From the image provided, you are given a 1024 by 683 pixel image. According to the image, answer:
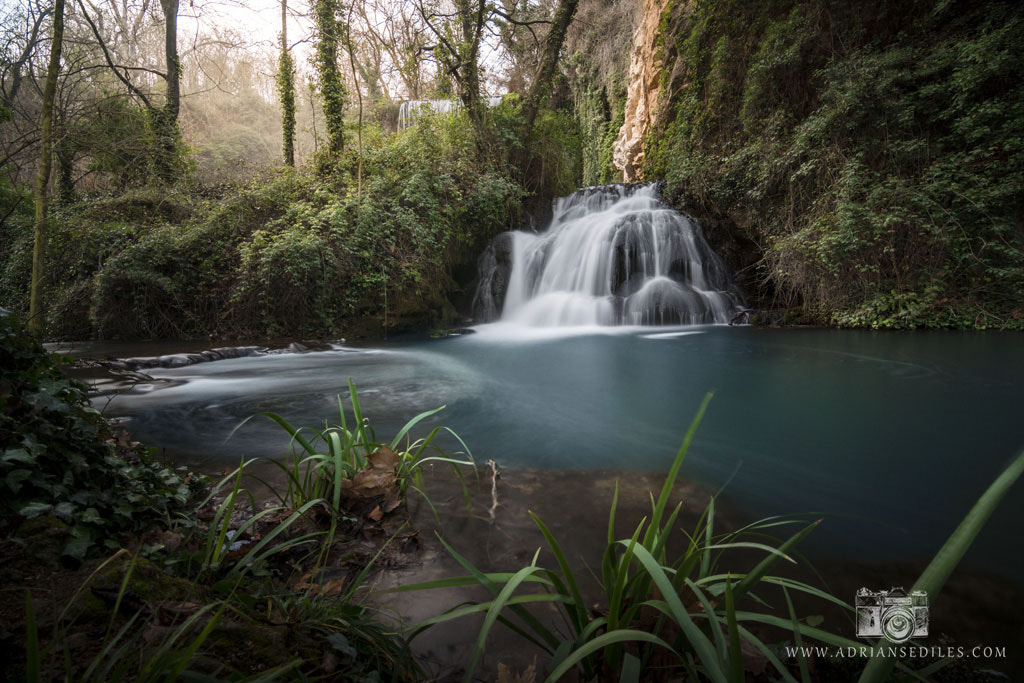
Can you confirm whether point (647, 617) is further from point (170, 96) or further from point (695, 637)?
point (170, 96)

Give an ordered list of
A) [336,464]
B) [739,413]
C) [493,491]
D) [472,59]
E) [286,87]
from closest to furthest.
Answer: [336,464], [493,491], [739,413], [472,59], [286,87]

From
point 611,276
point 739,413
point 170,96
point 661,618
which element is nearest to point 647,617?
point 661,618

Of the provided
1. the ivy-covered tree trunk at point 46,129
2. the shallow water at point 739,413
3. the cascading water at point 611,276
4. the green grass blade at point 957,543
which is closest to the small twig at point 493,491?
the shallow water at point 739,413

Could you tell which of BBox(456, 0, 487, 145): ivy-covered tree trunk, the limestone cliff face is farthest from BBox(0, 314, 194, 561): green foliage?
the limestone cliff face

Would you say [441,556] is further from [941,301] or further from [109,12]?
[109,12]

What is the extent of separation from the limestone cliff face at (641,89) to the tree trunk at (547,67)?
461 cm

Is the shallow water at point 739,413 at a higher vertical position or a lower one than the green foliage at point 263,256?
lower

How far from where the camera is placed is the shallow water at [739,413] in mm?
2580

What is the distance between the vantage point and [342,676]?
3.49ft

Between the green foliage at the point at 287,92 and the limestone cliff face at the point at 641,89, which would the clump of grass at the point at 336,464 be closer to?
the green foliage at the point at 287,92

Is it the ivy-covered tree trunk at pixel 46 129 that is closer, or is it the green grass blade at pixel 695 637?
the green grass blade at pixel 695 637

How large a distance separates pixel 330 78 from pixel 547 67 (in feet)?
20.6

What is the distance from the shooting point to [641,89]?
672 inches

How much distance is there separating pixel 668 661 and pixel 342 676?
81cm
